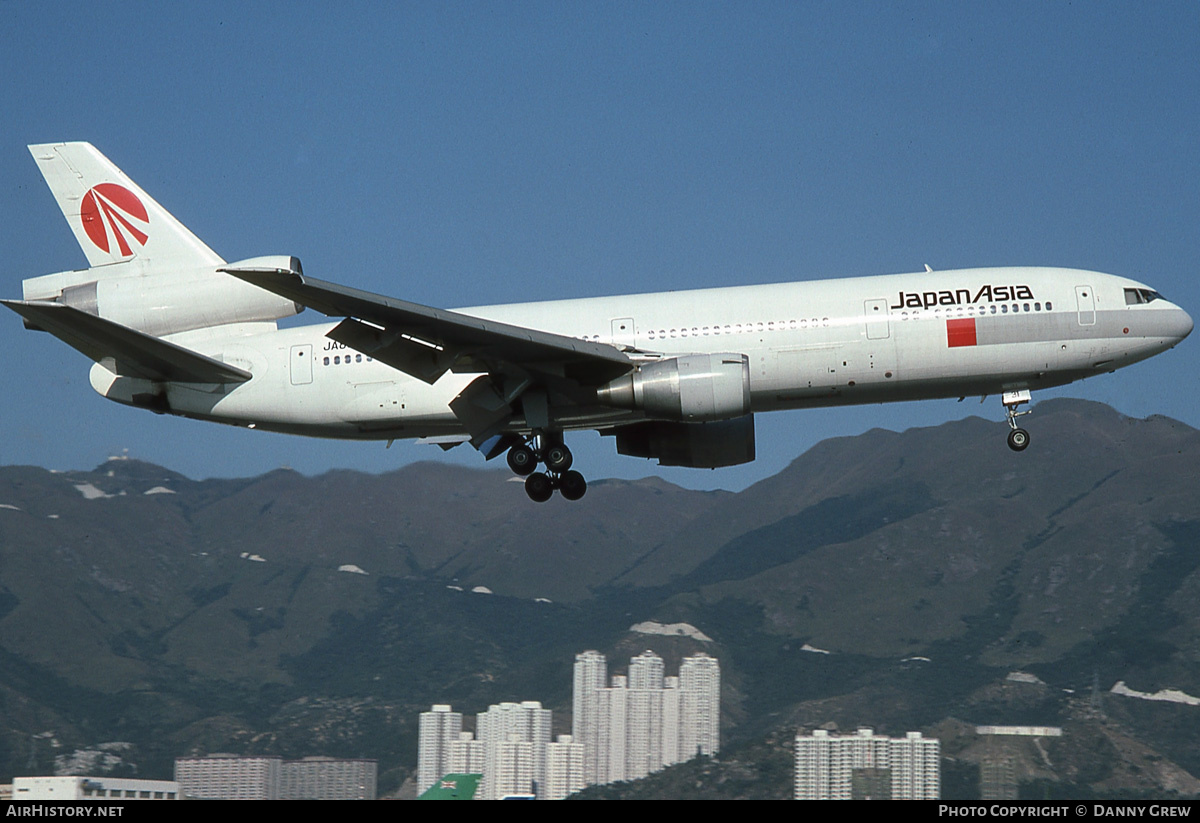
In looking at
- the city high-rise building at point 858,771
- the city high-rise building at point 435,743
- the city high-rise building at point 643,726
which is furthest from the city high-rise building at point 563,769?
the city high-rise building at point 858,771

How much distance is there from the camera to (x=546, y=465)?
110 ft

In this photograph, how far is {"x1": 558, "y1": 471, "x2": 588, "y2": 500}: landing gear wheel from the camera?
33.9m

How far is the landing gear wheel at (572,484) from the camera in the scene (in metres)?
33.9

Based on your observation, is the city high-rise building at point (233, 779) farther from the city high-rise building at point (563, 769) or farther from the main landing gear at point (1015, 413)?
the main landing gear at point (1015, 413)

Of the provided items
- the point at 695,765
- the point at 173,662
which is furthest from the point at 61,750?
the point at 695,765

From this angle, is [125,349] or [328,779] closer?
[125,349]

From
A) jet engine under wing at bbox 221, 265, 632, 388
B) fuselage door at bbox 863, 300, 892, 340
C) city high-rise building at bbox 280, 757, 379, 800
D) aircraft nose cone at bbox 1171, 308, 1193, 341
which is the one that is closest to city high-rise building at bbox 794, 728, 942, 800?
city high-rise building at bbox 280, 757, 379, 800

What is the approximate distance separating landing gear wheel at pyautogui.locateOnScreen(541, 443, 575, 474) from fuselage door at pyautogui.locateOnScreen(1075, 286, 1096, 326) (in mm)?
13257

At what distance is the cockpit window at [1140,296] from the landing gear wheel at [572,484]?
47.9 ft

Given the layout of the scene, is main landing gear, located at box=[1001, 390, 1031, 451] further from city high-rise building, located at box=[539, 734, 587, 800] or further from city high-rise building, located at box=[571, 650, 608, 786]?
city high-rise building, located at box=[571, 650, 608, 786]

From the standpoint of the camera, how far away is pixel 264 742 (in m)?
107

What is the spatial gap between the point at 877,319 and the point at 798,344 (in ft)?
6.61

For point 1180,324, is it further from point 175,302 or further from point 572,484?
point 175,302

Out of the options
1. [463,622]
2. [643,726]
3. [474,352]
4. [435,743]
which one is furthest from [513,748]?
[474,352]
